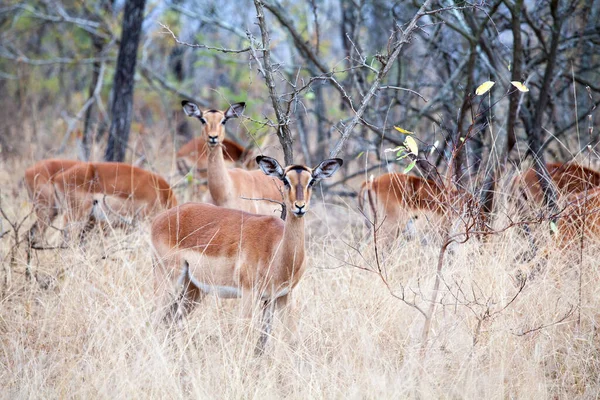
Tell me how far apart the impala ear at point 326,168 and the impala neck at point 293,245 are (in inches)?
10.6

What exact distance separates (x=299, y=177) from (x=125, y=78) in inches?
192

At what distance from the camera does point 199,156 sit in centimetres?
992

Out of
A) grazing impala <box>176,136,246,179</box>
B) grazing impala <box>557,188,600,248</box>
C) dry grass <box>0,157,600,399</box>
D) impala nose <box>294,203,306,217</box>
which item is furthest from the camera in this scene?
grazing impala <box>176,136,246,179</box>

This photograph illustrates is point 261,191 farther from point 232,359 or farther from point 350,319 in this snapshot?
point 232,359

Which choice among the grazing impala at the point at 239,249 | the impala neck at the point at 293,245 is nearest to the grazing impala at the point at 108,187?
the grazing impala at the point at 239,249

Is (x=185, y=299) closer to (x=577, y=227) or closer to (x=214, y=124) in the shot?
(x=214, y=124)

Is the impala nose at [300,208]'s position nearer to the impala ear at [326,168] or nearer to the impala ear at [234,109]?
the impala ear at [326,168]

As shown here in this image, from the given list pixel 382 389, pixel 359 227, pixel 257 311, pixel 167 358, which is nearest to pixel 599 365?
pixel 382 389

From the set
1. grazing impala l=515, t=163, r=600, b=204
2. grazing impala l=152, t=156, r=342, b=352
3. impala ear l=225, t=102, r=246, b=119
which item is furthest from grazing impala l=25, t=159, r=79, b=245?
grazing impala l=515, t=163, r=600, b=204

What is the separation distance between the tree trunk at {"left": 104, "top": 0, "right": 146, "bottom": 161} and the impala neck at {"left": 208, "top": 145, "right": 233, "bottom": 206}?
2107 mm

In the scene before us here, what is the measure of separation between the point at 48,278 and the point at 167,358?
174 cm

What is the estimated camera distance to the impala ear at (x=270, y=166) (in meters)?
4.32

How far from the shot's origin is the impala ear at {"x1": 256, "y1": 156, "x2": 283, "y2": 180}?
14.2 ft

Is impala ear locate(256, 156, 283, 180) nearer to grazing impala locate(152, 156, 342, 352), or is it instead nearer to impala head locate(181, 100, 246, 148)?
grazing impala locate(152, 156, 342, 352)
